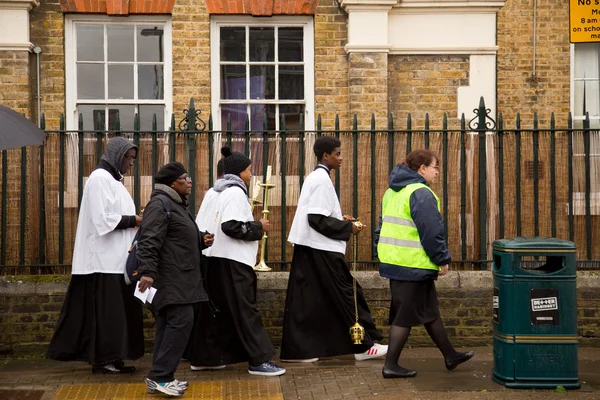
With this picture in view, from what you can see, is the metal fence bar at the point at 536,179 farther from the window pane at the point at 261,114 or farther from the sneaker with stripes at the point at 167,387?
the sneaker with stripes at the point at 167,387

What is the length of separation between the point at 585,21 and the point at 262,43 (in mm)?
3762

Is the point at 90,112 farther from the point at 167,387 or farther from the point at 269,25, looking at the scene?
the point at 167,387

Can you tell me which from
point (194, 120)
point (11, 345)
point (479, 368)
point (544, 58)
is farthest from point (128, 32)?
point (479, 368)

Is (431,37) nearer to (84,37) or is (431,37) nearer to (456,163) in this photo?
(456,163)

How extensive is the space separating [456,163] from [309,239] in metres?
2.00

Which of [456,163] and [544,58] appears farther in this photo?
[544,58]

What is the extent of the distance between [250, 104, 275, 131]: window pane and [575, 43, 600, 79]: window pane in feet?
13.0

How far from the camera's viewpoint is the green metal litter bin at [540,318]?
7051mm

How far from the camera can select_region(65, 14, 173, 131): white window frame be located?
37.6ft

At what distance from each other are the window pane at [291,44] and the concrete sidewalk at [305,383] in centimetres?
446

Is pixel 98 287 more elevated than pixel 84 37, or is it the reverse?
pixel 84 37

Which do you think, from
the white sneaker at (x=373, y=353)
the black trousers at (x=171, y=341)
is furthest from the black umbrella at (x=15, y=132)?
the white sneaker at (x=373, y=353)

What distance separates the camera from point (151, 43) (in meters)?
11.6

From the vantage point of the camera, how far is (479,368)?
26.2 ft
